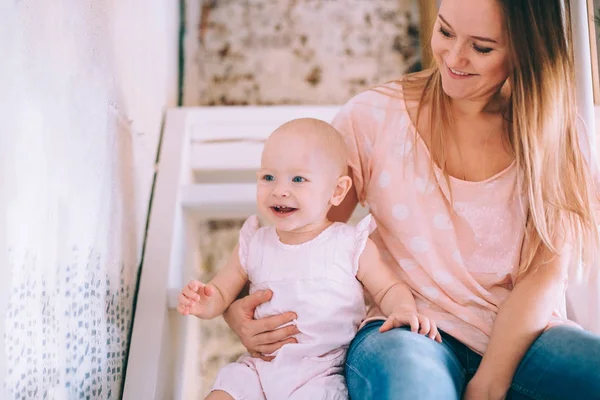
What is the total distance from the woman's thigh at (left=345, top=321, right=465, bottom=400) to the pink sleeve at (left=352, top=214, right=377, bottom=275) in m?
0.14

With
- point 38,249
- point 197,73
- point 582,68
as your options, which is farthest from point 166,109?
point 582,68

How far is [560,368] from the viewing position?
987mm

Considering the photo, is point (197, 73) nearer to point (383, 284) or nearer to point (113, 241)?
point (113, 241)

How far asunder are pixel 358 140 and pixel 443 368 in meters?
0.50

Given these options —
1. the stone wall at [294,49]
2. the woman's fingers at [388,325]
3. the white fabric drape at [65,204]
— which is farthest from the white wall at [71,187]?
the woman's fingers at [388,325]

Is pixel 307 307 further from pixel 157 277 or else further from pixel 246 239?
pixel 157 277

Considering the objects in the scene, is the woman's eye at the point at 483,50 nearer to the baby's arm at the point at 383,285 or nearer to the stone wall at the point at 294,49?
the baby's arm at the point at 383,285

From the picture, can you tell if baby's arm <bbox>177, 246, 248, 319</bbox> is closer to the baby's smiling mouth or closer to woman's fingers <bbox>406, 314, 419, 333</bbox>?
the baby's smiling mouth

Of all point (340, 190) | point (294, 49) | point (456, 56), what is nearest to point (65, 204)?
point (340, 190)

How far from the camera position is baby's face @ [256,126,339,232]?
116 centimetres

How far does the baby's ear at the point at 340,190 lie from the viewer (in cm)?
121

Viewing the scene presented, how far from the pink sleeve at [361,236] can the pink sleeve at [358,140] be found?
0.10m

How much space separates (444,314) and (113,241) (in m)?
0.64

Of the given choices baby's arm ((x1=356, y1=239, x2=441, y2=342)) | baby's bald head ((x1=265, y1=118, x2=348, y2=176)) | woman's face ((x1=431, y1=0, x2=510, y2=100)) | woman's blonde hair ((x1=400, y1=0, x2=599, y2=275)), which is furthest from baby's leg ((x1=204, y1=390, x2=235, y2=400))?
woman's face ((x1=431, y1=0, x2=510, y2=100))
